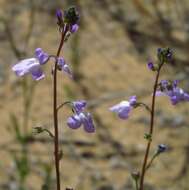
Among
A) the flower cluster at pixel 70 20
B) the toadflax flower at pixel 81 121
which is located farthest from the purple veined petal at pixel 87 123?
the flower cluster at pixel 70 20

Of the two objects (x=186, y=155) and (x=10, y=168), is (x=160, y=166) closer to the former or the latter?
(x=186, y=155)

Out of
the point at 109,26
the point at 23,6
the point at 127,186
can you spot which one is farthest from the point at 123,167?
the point at 23,6

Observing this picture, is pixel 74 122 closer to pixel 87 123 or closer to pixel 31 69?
pixel 87 123

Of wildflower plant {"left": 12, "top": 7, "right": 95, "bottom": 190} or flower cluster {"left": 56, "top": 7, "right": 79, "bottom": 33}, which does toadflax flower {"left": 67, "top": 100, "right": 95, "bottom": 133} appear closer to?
wildflower plant {"left": 12, "top": 7, "right": 95, "bottom": 190}

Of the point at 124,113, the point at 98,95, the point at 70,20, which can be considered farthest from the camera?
the point at 98,95

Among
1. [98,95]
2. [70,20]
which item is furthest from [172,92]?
[98,95]

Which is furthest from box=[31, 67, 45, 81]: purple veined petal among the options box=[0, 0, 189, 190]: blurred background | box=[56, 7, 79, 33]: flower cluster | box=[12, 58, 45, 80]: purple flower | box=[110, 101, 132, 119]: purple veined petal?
box=[0, 0, 189, 190]: blurred background
